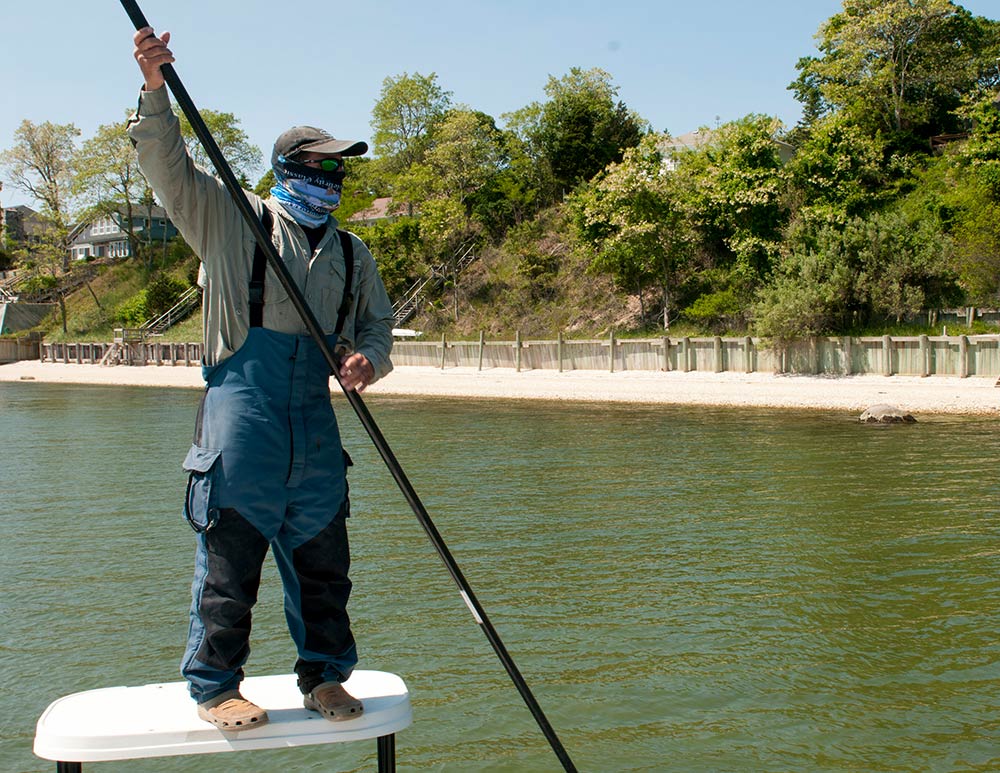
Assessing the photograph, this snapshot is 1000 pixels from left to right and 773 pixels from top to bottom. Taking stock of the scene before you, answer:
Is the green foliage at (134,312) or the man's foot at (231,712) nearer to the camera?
the man's foot at (231,712)

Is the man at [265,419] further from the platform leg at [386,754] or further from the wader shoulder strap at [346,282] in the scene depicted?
the platform leg at [386,754]

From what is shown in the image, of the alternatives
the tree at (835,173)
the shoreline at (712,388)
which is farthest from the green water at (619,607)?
the tree at (835,173)

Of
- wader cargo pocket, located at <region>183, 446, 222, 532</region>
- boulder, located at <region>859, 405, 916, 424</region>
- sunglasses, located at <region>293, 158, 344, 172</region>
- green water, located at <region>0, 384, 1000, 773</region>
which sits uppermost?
sunglasses, located at <region>293, 158, 344, 172</region>

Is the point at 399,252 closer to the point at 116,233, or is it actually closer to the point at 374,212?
the point at 374,212

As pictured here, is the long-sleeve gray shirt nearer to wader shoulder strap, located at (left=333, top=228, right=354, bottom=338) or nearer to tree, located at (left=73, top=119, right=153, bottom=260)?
wader shoulder strap, located at (left=333, top=228, right=354, bottom=338)

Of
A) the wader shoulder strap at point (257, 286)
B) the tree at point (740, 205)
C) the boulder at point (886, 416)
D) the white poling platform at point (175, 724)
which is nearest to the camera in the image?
the white poling platform at point (175, 724)

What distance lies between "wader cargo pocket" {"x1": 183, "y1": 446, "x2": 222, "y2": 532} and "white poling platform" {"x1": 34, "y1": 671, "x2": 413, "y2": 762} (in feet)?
1.85

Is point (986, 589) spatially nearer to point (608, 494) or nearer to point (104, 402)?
point (608, 494)

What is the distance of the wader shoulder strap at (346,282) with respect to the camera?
336cm

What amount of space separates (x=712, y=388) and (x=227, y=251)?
27.5 metres

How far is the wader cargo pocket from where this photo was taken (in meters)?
2.99

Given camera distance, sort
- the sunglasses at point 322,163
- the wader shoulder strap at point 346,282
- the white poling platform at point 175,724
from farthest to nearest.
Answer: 1. the wader shoulder strap at point 346,282
2. the sunglasses at point 322,163
3. the white poling platform at point 175,724

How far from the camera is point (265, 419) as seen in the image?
3066 mm

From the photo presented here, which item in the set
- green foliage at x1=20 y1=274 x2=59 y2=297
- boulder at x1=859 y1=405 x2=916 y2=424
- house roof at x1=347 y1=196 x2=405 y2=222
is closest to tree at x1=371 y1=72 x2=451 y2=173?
house roof at x1=347 y1=196 x2=405 y2=222
